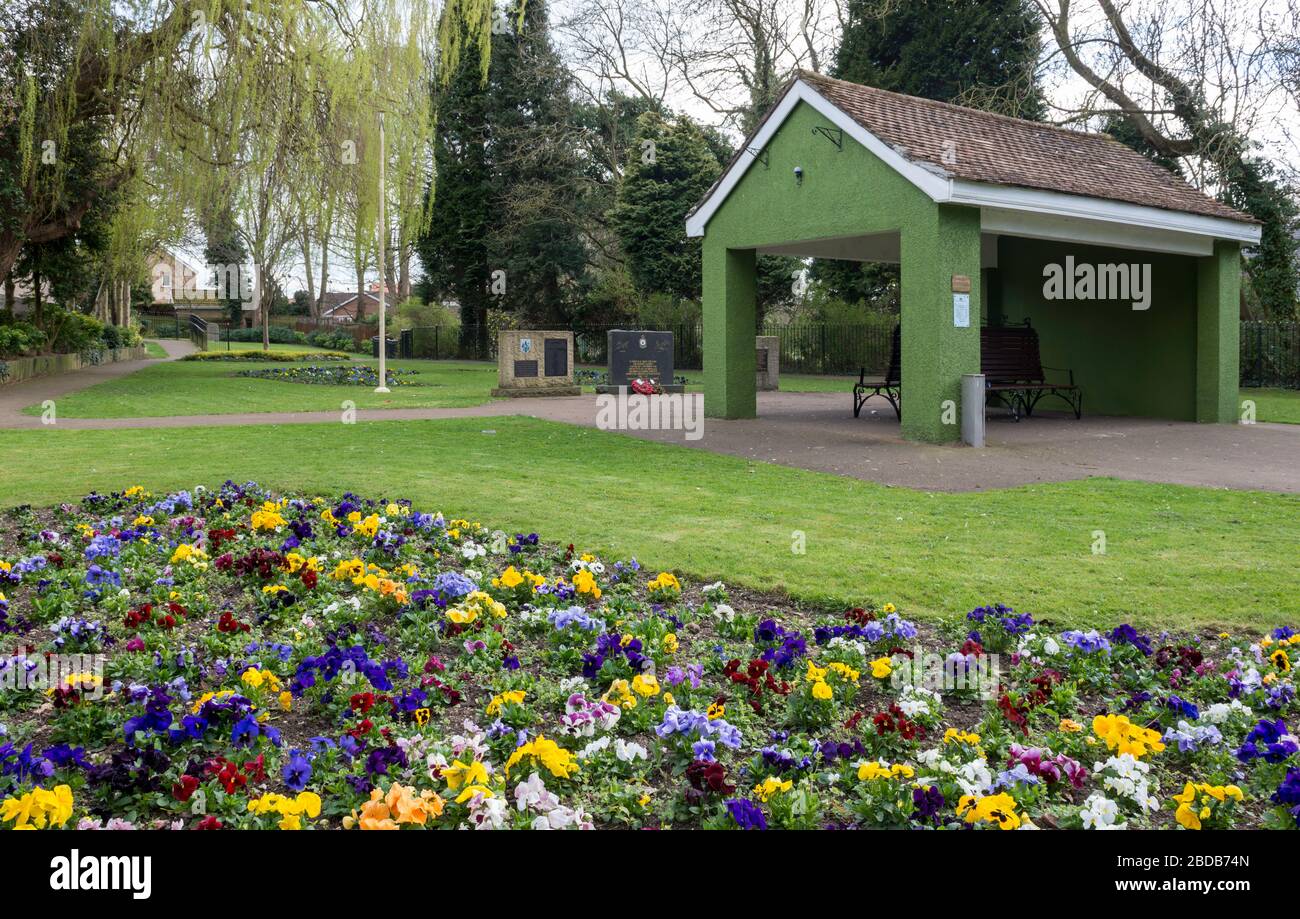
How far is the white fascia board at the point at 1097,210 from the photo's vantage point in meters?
14.3

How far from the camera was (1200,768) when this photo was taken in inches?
158

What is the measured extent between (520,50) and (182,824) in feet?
145

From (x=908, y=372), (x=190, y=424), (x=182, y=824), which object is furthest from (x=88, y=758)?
(x=190, y=424)

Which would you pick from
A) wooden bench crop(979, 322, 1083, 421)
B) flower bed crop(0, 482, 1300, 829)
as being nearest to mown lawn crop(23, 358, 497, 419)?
wooden bench crop(979, 322, 1083, 421)

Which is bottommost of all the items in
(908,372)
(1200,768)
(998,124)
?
(1200,768)

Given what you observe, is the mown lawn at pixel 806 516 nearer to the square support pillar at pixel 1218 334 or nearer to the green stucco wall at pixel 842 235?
the green stucco wall at pixel 842 235

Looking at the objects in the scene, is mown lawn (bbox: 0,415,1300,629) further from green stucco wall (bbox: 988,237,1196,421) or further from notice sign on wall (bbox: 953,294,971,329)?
green stucco wall (bbox: 988,237,1196,421)

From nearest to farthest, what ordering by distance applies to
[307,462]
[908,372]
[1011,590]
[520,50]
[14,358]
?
[1011,590] < [307,462] < [908,372] < [14,358] < [520,50]

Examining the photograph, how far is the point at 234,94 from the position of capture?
66.9ft

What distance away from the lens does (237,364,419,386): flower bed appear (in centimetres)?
2886

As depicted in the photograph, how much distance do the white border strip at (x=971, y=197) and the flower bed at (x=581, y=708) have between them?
371 inches

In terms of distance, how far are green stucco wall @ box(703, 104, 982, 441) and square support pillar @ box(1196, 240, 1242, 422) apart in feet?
18.4

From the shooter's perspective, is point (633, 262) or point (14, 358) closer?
point (14, 358)

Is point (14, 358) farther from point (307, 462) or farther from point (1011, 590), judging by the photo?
point (1011, 590)
